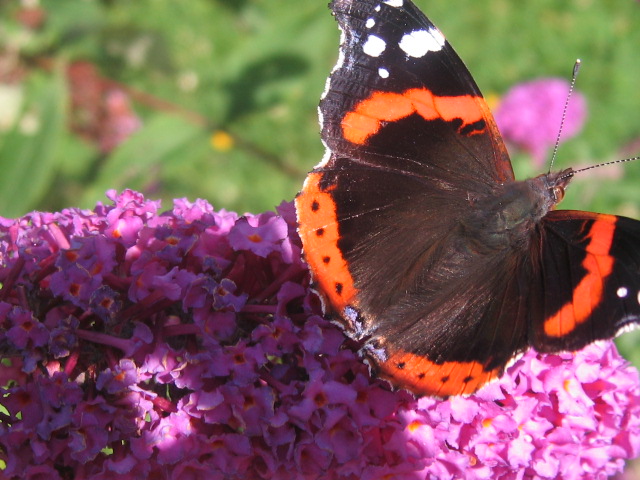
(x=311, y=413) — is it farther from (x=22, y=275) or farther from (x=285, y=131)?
(x=285, y=131)

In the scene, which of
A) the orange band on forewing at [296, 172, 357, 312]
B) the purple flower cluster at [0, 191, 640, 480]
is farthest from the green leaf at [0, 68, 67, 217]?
the orange band on forewing at [296, 172, 357, 312]

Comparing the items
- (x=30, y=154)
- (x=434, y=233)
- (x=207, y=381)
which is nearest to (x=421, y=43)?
(x=434, y=233)

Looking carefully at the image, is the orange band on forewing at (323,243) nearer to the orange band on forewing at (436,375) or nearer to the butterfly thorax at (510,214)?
the orange band on forewing at (436,375)

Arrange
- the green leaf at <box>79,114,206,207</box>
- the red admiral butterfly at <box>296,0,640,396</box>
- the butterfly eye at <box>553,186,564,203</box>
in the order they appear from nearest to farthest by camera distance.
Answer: the red admiral butterfly at <box>296,0,640,396</box>, the butterfly eye at <box>553,186,564,203</box>, the green leaf at <box>79,114,206,207</box>

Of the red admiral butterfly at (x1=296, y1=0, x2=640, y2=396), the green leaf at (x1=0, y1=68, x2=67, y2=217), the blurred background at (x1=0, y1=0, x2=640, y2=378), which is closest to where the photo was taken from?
the red admiral butterfly at (x1=296, y1=0, x2=640, y2=396)

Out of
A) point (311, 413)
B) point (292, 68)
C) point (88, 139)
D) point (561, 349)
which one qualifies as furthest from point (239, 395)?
point (88, 139)

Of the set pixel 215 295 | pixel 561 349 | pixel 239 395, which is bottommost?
pixel 239 395

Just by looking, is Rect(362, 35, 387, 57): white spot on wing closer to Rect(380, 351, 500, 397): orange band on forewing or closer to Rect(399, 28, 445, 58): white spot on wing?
Rect(399, 28, 445, 58): white spot on wing
